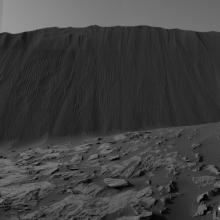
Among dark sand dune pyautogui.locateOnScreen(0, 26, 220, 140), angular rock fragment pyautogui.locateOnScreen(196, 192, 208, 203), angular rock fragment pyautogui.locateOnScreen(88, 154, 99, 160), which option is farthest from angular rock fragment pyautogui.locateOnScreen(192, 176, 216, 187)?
dark sand dune pyautogui.locateOnScreen(0, 26, 220, 140)

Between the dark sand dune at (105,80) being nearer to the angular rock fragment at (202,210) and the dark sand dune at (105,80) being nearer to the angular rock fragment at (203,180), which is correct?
the angular rock fragment at (203,180)

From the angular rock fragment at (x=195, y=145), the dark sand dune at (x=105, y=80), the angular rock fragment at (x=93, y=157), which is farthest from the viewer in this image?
the dark sand dune at (x=105, y=80)

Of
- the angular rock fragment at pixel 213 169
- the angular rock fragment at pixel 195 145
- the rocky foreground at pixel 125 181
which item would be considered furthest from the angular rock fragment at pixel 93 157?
the angular rock fragment at pixel 213 169

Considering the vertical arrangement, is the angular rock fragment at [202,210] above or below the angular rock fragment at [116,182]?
below

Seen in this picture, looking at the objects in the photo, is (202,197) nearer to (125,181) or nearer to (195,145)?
(125,181)

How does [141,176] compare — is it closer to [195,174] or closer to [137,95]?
[195,174]

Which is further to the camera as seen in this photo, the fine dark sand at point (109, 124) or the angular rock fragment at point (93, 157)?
the angular rock fragment at point (93, 157)

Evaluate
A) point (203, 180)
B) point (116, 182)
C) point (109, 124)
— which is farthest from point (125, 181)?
point (109, 124)
